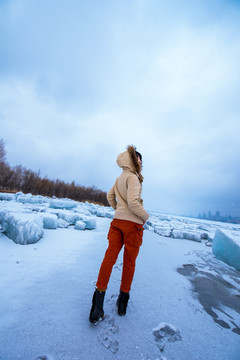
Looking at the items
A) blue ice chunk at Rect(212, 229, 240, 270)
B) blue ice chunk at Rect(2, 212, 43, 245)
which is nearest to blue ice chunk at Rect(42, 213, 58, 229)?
blue ice chunk at Rect(2, 212, 43, 245)

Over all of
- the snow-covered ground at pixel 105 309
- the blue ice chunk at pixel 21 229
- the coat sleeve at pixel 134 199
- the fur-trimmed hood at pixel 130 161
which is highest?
the fur-trimmed hood at pixel 130 161

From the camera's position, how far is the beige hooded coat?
117 cm

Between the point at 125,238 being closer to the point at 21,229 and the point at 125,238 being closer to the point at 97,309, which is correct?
the point at 97,309

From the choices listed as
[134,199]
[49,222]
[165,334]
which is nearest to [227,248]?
[165,334]

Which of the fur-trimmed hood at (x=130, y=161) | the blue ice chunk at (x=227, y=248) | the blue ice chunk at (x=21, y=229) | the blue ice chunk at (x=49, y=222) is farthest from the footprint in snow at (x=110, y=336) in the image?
the blue ice chunk at (x=227, y=248)

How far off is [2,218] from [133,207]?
2.50 m

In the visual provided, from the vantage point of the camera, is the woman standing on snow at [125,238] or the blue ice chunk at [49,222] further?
the blue ice chunk at [49,222]

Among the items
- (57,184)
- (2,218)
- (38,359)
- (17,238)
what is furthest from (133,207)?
(57,184)

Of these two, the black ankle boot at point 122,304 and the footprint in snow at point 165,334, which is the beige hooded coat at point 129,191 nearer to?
the black ankle boot at point 122,304

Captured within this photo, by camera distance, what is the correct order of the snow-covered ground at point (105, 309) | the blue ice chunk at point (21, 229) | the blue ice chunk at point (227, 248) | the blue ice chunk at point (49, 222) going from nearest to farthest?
the snow-covered ground at point (105, 309)
the blue ice chunk at point (21, 229)
the blue ice chunk at point (227, 248)
the blue ice chunk at point (49, 222)

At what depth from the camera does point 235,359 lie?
0.89 m

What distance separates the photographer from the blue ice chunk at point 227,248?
281cm

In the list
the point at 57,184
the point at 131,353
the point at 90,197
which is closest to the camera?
the point at 131,353

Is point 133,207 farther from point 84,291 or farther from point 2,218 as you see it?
point 2,218
